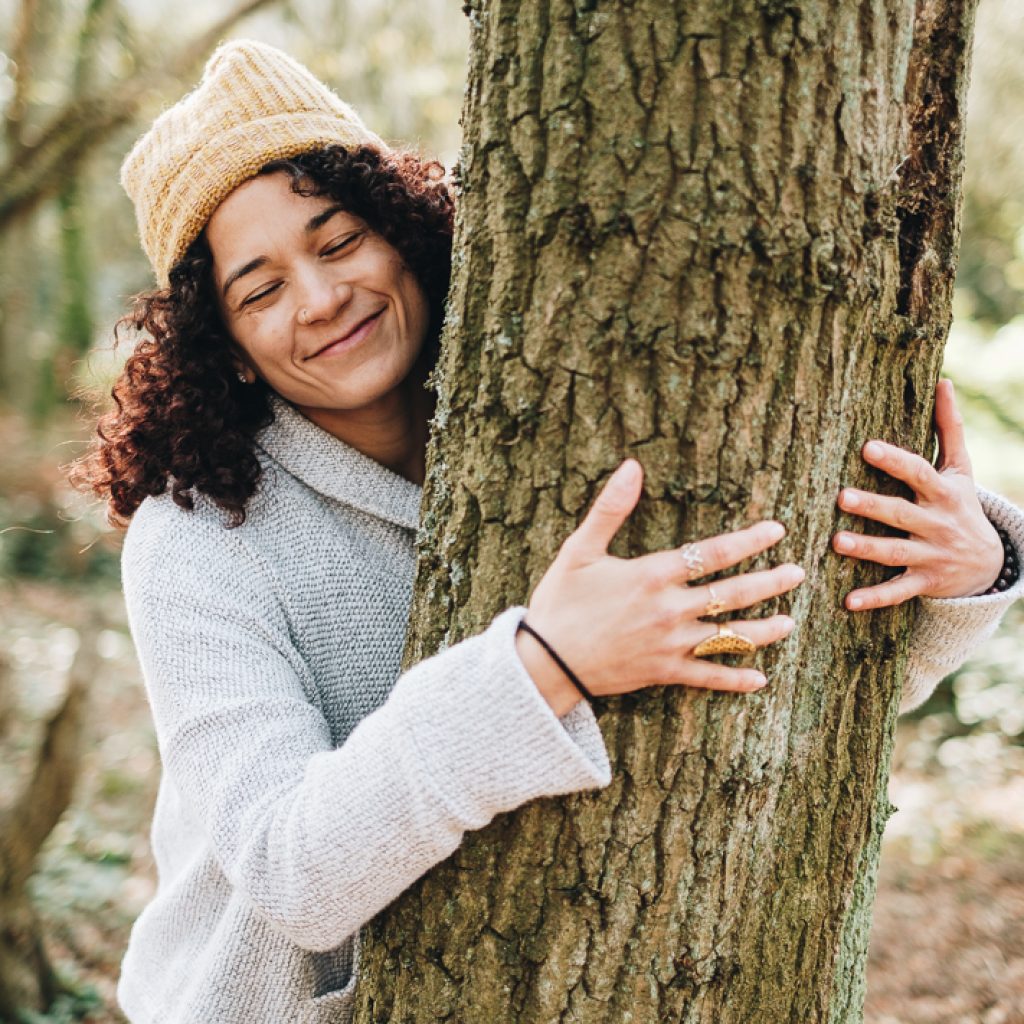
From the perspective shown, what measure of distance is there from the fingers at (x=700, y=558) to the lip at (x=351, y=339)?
85 cm

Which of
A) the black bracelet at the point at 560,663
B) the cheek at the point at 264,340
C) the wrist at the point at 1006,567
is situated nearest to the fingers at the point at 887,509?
the wrist at the point at 1006,567

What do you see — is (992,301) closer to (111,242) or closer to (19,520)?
(111,242)

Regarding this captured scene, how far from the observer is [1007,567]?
64.6 inches

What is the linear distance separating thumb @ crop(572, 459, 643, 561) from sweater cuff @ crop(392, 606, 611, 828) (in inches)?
4.6

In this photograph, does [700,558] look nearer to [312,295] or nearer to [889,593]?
[889,593]

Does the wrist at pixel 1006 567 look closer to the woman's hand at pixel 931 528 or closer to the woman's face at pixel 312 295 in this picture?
the woman's hand at pixel 931 528

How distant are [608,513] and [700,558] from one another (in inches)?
4.9

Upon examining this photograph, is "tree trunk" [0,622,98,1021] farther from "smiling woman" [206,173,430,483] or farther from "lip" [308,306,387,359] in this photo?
"lip" [308,306,387,359]

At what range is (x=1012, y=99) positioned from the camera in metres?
8.27

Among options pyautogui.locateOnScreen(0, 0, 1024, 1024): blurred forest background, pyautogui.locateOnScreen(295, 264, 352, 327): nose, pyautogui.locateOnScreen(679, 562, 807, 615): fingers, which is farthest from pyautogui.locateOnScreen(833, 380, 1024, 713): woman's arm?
pyautogui.locateOnScreen(0, 0, 1024, 1024): blurred forest background

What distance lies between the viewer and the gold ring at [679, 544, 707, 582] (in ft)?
3.98

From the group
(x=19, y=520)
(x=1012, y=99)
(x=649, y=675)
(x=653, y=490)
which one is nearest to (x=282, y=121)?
(x=653, y=490)

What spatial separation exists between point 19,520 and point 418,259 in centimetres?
1007

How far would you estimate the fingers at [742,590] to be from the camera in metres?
1.22
